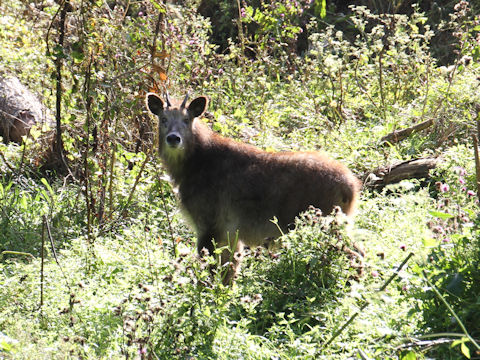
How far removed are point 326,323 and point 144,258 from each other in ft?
6.33

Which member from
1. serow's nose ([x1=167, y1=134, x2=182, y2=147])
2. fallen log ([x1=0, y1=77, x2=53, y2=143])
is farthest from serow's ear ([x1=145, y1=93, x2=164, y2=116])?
fallen log ([x1=0, y1=77, x2=53, y2=143])

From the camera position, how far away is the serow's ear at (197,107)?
680 cm

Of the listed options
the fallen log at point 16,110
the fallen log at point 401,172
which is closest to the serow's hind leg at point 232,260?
the fallen log at point 401,172

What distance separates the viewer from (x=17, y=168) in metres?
9.02

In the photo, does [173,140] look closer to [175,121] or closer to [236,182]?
[175,121]

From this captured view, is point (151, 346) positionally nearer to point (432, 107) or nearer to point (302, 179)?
point (302, 179)

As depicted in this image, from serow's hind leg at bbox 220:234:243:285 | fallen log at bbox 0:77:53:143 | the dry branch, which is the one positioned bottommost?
serow's hind leg at bbox 220:234:243:285

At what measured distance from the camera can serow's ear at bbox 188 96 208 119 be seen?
6.80 metres

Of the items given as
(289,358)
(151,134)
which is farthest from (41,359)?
(151,134)

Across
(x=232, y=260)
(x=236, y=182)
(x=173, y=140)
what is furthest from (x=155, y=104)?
(x=232, y=260)

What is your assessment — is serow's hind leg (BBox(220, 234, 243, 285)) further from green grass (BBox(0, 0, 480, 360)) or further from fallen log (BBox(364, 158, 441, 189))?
fallen log (BBox(364, 158, 441, 189))

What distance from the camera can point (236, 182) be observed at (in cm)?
657

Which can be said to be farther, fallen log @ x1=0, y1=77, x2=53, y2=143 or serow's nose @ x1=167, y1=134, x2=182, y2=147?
fallen log @ x1=0, y1=77, x2=53, y2=143

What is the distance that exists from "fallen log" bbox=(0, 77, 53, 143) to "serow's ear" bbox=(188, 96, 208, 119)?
4.18 m
